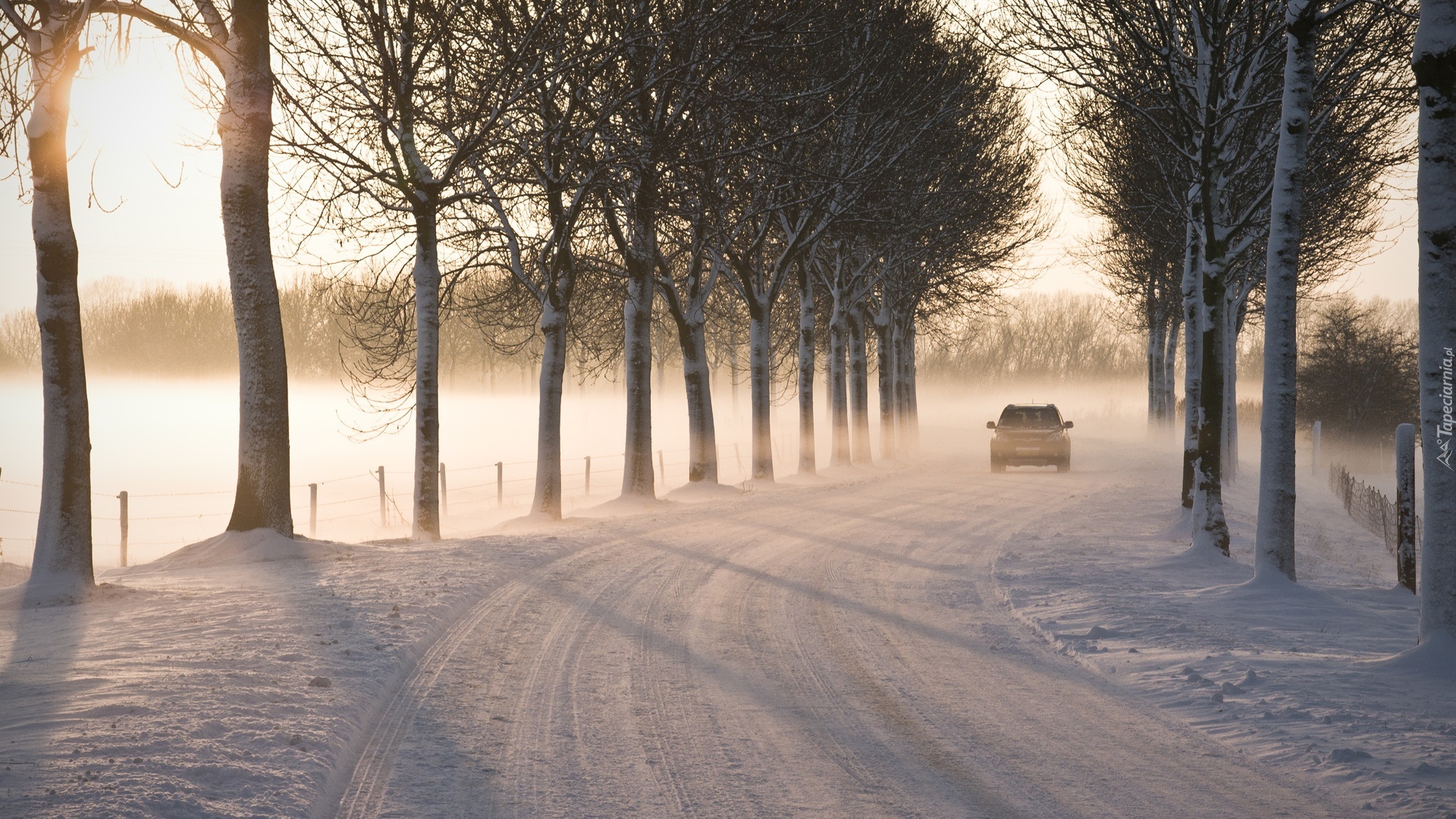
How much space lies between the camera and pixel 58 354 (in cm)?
814

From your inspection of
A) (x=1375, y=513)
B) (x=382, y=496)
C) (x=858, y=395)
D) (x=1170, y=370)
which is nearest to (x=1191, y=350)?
(x=1375, y=513)

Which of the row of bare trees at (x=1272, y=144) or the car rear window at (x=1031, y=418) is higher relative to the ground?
the row of bare trees at (x=1272, y=144)

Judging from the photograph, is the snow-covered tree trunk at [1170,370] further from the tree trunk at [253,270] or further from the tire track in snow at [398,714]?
the tire track in snow at [398,714]

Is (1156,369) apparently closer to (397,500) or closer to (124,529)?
(397,500)

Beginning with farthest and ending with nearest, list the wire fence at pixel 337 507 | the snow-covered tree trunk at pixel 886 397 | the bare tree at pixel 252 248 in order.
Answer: the snow-covered tree trunk at pixel 886 397, the wire fence at pixel 337 507, the bare tree at pixel 252 248

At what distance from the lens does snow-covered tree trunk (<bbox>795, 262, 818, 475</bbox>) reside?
2559 centimetres

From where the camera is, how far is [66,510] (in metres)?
8.32

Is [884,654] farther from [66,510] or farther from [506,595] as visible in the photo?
[66,510]

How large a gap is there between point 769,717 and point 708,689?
0.64m

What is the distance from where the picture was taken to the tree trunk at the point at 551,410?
1655 cm

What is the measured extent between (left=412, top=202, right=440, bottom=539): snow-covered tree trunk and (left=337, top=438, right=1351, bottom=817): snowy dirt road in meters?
4.28

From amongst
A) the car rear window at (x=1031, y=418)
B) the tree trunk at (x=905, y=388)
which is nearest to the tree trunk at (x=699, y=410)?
the car rear window at (x=1031, y=418)

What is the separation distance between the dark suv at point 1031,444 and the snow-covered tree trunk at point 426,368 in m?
17.4

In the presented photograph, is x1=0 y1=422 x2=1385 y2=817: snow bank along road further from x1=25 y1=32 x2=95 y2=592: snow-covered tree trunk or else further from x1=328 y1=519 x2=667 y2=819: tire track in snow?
x1=25 y1=32 x2=95 y2=592: snow-covered tree trunk
